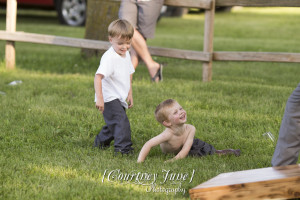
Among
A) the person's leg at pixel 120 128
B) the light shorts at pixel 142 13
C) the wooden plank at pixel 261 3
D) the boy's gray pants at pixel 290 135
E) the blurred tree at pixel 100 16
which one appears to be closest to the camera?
the boy's gray pants at pixel 290 135

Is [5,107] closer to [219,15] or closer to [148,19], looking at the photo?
[148,19]

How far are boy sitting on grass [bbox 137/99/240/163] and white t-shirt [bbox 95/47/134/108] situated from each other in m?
0.36

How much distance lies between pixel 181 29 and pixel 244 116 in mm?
11284

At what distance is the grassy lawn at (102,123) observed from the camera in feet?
11.9

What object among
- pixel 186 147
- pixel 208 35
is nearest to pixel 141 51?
pixel 208 35

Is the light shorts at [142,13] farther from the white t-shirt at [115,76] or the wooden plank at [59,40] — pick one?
the white t-shirt at [115,76]

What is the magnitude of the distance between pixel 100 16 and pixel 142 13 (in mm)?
2209

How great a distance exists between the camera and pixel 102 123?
5270 millimetres

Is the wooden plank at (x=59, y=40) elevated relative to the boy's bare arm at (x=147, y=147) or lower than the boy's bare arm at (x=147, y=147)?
elevated

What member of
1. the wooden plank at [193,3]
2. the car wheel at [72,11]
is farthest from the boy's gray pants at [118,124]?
the car wheel at [72,11]

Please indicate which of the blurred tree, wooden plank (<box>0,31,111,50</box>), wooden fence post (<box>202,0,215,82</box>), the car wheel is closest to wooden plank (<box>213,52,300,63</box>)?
wooden fence post (<box>202,0,215,82</box>)

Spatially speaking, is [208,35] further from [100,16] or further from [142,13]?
[100,16]

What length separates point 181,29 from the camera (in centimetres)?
1648

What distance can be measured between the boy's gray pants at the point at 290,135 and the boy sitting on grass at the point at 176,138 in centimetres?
69
